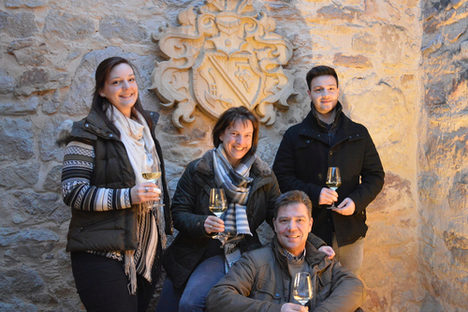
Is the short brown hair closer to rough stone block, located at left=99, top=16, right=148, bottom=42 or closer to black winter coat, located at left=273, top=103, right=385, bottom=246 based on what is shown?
black winter coat, located at left=273, top=103, right=385, bottom=246

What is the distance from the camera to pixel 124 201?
2.24 metres

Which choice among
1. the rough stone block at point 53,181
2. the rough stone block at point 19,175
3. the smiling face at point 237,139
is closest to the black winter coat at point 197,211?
the smiling face at point 237,139

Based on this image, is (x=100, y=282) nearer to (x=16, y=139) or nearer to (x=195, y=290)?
(x=195, y=290)

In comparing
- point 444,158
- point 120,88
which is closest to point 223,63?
point 120,88

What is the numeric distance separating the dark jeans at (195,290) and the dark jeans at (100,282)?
0.32m

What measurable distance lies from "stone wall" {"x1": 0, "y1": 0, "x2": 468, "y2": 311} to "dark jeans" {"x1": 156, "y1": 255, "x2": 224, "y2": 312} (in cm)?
82

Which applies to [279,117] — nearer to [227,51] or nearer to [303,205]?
[227,51]

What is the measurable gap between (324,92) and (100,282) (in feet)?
5.32

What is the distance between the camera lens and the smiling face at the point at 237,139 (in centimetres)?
267

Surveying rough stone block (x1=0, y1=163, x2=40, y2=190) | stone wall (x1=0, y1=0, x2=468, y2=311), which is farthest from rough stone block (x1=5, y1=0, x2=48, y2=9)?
rough stone block (x1=0, y1=163, x2=40, y2=190)

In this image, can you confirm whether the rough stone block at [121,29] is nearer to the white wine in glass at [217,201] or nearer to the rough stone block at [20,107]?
the rough stone block at [20,107]

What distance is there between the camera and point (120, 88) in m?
2.42

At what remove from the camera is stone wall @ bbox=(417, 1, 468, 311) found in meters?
3.27

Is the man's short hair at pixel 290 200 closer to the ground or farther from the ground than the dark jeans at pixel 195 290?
farther from the ground
